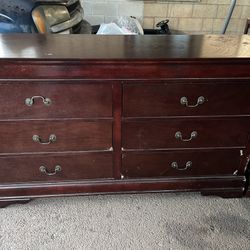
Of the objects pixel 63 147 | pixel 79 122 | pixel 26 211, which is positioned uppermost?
pixel 79 122

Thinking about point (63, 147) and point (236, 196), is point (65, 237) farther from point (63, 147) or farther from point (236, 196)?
point (236, 196)

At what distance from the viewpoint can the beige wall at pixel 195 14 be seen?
7.97ft

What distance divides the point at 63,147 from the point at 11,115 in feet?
0.88

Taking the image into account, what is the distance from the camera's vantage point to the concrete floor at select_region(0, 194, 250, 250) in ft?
3.84

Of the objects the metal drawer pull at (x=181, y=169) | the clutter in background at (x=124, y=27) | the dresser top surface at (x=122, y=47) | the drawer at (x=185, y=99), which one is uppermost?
the dresser top surface at (x=122, y=47)

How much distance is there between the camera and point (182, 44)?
1253 mm

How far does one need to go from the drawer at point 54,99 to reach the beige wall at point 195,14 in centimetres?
167

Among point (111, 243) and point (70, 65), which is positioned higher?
point (70, 65)

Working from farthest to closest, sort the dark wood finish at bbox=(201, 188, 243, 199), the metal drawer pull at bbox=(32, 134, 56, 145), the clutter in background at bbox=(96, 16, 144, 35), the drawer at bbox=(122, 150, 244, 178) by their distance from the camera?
the clutter in background at bbox=(96, 16, 144, 35) < the dark wood finish at bbox=(201, 188, 243, 199) < the drawer at bbox=(122, 150, 244, 178) < the metal drawer pull at bbox=(32, 134, 56, 145)

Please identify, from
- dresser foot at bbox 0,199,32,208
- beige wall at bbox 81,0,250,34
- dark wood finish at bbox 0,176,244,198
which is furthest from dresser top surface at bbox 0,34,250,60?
beige wall at bbox 81,0,250,34

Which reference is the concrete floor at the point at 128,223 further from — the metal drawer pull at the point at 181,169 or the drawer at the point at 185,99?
the drawer at the point at 185,99

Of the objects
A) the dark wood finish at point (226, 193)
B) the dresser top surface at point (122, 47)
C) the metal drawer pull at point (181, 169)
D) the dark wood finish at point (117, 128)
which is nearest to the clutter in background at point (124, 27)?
the dresser top surface at point (122, 47)

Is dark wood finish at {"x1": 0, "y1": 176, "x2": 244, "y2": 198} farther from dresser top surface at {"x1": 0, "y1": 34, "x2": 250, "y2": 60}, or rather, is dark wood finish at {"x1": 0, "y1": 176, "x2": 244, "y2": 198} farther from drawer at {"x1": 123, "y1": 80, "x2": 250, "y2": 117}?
dresser top surface at {"x1": 0, "y1": 34, "x2": 250, "y2": 60}

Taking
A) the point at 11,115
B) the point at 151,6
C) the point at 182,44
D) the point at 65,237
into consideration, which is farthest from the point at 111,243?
the point at 151,6
